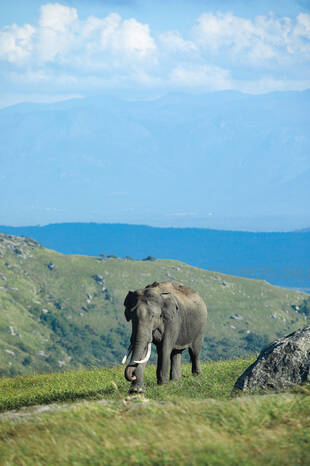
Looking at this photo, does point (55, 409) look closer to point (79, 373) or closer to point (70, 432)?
point (70, 432)

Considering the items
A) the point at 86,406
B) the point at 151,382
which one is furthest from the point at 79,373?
the point at 86,406

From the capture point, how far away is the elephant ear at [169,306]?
19359 millimetres

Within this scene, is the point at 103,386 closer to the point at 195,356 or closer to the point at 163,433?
the point at 195,356

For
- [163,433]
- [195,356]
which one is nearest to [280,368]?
[195,356]

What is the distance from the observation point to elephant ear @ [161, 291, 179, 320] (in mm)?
19359

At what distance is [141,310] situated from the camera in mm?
18109

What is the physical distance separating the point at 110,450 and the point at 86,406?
2.38m

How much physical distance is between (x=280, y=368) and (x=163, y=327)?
4497 mm

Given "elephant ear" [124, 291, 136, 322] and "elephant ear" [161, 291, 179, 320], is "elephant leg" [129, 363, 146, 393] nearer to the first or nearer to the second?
"elephant ear" [124, 291, 136, 322]

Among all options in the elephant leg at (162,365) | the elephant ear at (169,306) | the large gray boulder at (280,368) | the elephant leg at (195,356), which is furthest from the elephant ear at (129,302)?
the large gray boulder at (280,368)

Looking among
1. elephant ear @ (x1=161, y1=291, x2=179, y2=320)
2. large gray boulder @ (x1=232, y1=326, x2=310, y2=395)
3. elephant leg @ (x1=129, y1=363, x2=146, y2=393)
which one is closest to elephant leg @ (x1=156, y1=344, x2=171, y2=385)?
elephant ear @ (x1=161, y1=291, x2=179, y2=320)

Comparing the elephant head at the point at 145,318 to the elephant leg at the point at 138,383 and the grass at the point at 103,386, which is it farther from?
the grass at the point at 103,386

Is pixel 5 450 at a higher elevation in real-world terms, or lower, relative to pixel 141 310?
lower

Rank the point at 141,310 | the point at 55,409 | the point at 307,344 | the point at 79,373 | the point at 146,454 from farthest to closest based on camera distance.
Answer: the point at 79,373
the point at 141,310
the point at 307,344
the point at 55,409
the point at 146,454
